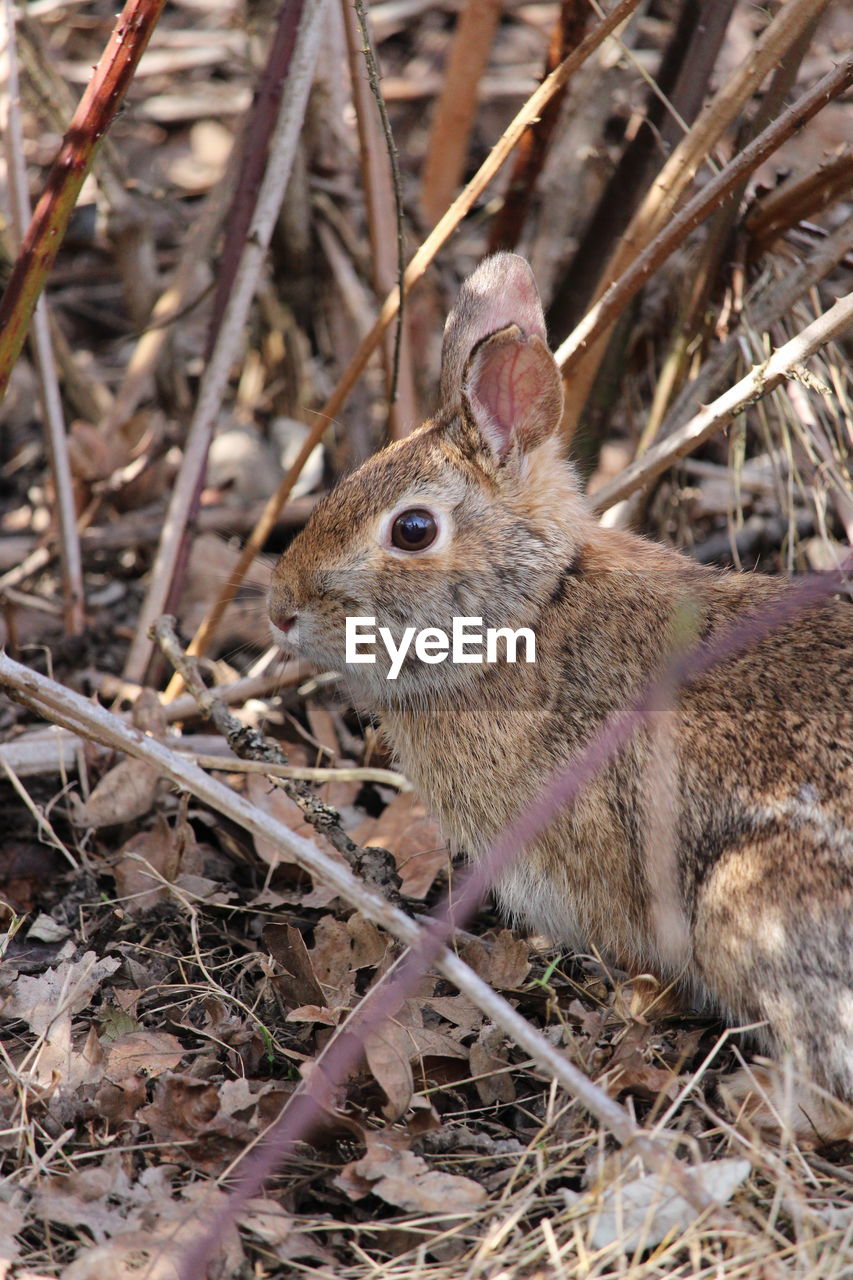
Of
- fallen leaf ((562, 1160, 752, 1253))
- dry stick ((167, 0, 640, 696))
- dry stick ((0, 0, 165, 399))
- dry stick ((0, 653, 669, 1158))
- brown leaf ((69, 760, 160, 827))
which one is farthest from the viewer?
brown leaf ((69, 760, 160, 827))

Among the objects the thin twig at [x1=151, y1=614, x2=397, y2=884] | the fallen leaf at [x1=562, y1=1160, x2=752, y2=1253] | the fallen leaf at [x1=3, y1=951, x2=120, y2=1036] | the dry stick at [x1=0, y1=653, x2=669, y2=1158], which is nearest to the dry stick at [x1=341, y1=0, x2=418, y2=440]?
the thin twig at [x1=151, y1=614, x2=397, y2=884]

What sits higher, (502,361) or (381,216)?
(381,216)

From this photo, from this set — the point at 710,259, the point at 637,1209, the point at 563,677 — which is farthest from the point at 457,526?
the point at 637,1209

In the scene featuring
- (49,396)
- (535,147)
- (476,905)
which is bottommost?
(476,905)

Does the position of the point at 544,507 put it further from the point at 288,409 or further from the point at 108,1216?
the point at 288,409

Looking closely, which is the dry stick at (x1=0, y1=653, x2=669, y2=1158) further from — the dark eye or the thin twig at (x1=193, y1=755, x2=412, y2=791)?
the dark eye

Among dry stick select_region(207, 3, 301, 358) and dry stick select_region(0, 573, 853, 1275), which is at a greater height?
dry stick select_region(207, 3, 301, 358)

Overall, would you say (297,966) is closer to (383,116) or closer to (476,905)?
(476,905)
